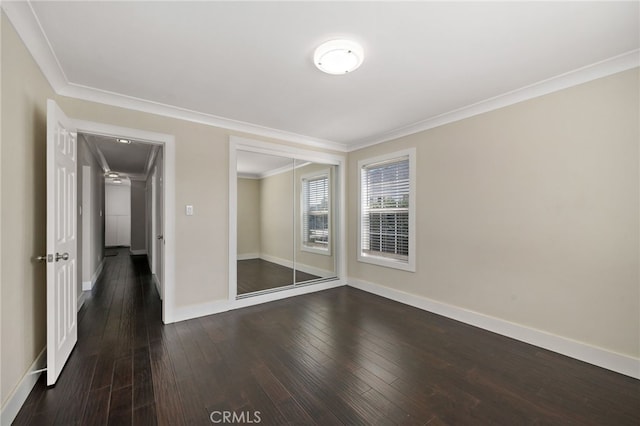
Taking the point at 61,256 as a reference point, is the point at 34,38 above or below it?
above

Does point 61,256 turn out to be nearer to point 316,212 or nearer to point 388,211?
point 316,212

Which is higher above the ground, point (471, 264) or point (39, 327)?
point (471, 264)

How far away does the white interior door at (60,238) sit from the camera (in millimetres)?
1877

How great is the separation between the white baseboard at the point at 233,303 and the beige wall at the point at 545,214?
1738mm

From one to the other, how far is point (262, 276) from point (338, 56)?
3.04 metres

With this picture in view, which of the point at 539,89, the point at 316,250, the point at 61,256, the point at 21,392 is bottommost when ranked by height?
the point at 21,392

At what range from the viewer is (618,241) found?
2.16m

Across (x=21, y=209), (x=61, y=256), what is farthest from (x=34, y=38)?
(x=61, y=256)

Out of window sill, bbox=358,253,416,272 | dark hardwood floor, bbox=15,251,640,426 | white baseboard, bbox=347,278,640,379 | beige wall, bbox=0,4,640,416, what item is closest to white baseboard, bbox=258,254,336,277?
window sill, bbox=358,253,416,272

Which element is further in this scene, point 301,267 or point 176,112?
point 301,267

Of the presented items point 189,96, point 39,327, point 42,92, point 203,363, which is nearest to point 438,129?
point 189,96

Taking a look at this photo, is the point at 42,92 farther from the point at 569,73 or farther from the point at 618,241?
the point at 618,241

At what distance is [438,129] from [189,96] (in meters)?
2.94

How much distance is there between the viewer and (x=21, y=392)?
1.73 m
